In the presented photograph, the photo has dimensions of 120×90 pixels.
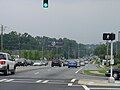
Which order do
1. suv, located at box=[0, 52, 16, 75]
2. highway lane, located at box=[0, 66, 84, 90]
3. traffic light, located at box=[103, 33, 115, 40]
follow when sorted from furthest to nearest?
suv, located at box=[0, 52, 16, 75] → traffic light, located at box=[103, 33, 115, 40] → highway lane, located at box=[0, 66, 84, 90]

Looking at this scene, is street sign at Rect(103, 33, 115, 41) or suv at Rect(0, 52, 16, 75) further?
suv at Rect(0, 52, 16, 75)

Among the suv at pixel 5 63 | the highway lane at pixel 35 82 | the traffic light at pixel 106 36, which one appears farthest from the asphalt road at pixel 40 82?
the traffic light at pixel 106 36

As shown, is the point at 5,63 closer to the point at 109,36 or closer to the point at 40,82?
the point at 40,82

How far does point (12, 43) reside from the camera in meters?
174

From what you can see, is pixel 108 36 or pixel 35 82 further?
pixel 108 36

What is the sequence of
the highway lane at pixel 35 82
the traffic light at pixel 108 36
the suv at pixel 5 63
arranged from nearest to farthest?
the highway lane at pixel 35 82 → the traffic light at pixel 108 36 → the suv at pixel 5 63

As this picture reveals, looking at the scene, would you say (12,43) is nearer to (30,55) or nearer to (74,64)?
(30,55)

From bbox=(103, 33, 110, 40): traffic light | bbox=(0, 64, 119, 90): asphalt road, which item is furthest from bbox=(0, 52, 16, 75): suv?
bbox=(103, 33, 110, 40): traffic light

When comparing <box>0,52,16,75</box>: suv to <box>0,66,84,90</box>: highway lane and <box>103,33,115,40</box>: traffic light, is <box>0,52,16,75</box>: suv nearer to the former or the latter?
<box>0,66,84,90</box>: highway lane

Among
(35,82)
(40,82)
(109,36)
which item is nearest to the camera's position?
(35,82)

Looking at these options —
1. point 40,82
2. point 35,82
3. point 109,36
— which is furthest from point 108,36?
point 35,82

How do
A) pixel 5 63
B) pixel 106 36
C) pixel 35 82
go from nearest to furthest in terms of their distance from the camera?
pixel 35 82 → pixel 106 36 → pixel 5 63

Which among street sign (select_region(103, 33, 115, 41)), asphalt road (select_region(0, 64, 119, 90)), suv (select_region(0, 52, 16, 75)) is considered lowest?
asphalt road (select_region(0, 64, 119, 90))

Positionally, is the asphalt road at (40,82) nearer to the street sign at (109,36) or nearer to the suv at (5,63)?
the suv at (5,63)
